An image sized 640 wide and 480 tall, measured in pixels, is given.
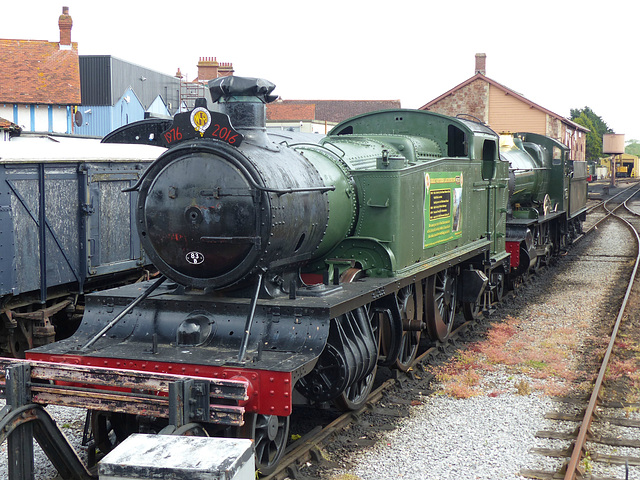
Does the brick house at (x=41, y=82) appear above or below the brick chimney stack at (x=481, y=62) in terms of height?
below

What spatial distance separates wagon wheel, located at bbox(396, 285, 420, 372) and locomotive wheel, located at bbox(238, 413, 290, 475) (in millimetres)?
2345

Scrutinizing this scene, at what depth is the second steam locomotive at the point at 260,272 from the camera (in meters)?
5.06

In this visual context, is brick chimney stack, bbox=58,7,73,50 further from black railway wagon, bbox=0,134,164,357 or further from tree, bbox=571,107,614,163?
tree, bbox=571,107,614,163

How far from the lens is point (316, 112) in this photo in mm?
58281

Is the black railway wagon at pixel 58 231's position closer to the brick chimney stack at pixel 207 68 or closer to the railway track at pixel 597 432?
the railway track at pixel 597 432

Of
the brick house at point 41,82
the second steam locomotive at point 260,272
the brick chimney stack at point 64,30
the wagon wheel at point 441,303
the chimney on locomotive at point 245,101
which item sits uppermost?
the brick chimney stack at point 64,30

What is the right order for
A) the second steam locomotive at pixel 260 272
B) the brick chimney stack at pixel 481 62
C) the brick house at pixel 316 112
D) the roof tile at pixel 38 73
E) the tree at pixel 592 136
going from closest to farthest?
the second steam locomotive at pixel 260 272 → the roof tile at pixel 38 73 → the brick chimney stack at pixel 481 62 → the brick house at pixel 316 112 → the tree at pixel 592 136

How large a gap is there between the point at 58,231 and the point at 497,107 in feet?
103

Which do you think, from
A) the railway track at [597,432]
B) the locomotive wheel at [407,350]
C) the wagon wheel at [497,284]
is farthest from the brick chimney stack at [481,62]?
the locomotive wheel at [407,350]

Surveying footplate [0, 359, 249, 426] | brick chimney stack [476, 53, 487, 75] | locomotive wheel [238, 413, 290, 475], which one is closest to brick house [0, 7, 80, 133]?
footplate [0, 359, 249, 426]

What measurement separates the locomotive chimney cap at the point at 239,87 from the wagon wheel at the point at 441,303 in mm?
3490

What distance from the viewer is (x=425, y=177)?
286 inches

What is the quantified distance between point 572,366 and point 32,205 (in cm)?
678

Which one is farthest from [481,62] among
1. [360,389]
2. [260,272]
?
[260,272]
